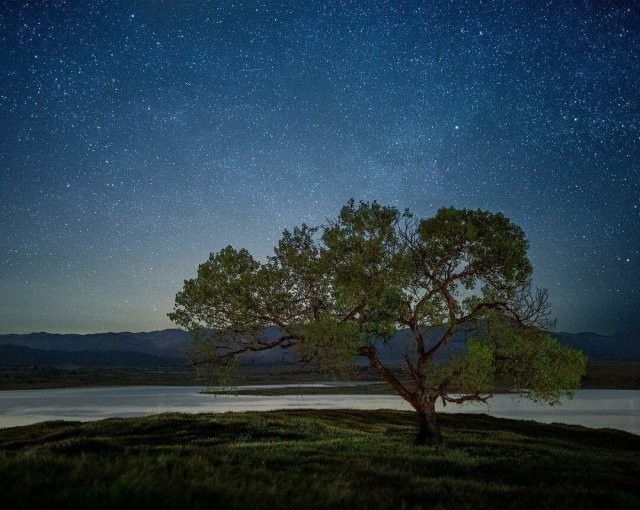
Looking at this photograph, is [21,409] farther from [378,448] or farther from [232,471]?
[232,471]

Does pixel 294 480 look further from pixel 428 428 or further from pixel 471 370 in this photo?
pixel 428 428

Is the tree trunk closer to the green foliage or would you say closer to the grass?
the grass

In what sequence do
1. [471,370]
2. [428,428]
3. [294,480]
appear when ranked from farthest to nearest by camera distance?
1. [428,428]
2. [471,370]
3. [294,480]

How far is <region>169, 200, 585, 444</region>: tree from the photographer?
2881cm

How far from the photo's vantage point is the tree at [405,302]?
28.8 m

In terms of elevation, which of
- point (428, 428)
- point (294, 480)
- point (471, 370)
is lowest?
point (428, 428)

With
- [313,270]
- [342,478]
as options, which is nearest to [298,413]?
[313,270]

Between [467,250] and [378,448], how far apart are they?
11.7m

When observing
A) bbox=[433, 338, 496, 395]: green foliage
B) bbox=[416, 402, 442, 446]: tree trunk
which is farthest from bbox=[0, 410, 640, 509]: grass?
bbox=[433, 338, 496, 395]: green foliage

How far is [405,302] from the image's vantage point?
29594 mm

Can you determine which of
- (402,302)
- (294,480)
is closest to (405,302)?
(402,302)

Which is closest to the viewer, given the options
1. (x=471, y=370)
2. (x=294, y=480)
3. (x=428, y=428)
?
(x=294, y=480)

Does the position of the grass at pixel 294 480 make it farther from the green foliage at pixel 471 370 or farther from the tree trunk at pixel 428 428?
the green foliage at pixel 471 370

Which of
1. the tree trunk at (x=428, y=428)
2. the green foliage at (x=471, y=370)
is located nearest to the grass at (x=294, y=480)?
the tree trunk at (x=428, y=428)
